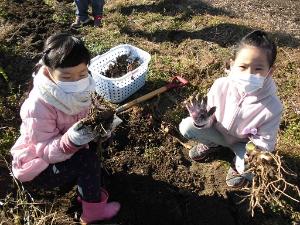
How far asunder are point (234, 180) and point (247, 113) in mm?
600

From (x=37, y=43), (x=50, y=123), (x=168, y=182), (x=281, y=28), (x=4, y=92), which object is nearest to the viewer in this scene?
(x=50, y=123)

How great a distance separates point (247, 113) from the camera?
9.80 feet

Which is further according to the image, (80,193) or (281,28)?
(281,28)

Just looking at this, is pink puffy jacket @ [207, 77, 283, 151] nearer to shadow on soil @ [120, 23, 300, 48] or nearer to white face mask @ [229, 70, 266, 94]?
white face mask @ [229, 70, 266, 94]

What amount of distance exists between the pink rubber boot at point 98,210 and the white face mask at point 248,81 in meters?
1.26

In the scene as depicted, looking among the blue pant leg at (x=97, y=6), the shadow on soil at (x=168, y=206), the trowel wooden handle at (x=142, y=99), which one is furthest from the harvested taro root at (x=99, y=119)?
the blue pant leg at (x=97, y=6)

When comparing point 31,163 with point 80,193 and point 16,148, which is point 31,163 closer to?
point 16,148

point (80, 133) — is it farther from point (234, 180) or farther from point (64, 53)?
point (234, 180)

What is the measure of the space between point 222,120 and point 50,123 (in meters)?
1.35

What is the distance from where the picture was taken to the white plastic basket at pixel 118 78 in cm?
379

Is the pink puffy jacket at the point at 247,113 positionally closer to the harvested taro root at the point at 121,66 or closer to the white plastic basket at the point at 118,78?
the white plastic basket at the point at 118,78

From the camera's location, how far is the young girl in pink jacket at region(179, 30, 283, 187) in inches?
109

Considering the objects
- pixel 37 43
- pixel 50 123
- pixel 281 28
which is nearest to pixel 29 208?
pixel 50 123

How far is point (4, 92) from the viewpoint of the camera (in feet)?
13.3
